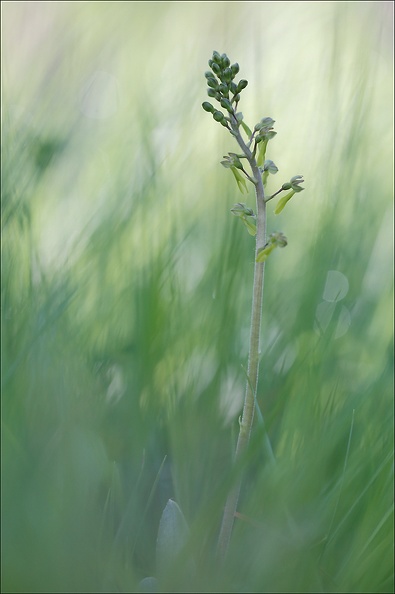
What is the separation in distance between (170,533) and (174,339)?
206mm

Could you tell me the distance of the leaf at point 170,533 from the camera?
68 centimetres

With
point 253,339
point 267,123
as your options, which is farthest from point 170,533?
point 267,123

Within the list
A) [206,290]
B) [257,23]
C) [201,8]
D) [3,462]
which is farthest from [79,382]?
[201,8]

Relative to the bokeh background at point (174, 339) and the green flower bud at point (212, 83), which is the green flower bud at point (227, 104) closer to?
the green flower bud at point (212, 83)

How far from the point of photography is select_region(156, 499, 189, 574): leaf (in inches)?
A: 26.8

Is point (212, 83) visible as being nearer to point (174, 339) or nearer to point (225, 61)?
point (225, 61)

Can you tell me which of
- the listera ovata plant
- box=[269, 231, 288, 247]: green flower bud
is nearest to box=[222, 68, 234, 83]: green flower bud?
the listera ovata plant

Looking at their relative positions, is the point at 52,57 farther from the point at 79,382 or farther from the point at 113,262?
the point at 79,382

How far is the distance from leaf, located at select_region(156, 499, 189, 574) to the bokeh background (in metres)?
0.02

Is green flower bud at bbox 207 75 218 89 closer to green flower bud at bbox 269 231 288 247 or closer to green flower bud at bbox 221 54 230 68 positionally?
green flower bud at bbox 221 54 230 68

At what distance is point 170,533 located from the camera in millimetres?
684

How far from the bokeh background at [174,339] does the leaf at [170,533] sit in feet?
0.07

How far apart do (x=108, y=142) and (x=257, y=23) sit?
0.41 meters

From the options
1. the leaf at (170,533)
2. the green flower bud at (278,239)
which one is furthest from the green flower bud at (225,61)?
the leaf at (170,533)
